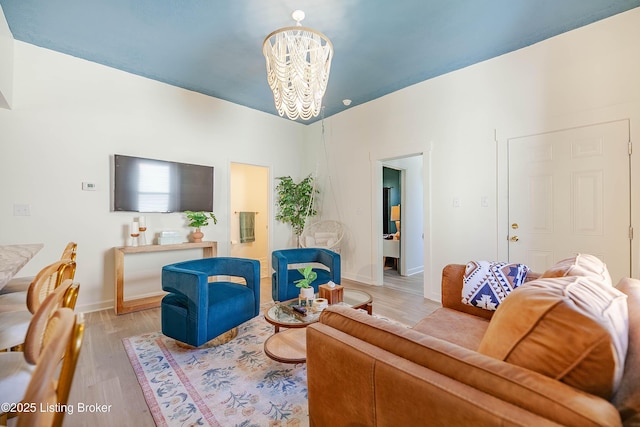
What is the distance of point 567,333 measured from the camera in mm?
709

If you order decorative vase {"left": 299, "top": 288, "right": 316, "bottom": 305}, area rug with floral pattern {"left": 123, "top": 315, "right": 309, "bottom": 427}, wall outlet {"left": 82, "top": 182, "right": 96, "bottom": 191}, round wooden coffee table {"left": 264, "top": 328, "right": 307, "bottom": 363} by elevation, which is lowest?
area rug with floral pattern {"left": 123, "top": 315, "right": 309, "bottom": 427}

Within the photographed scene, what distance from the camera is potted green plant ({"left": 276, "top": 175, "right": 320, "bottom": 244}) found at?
202 inches

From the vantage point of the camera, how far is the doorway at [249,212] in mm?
5586

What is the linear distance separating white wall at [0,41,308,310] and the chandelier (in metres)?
2.21

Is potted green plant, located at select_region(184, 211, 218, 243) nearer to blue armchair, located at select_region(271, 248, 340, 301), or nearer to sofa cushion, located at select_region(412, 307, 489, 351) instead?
blue armchair, located at select_region(271, 248, 340, 301)

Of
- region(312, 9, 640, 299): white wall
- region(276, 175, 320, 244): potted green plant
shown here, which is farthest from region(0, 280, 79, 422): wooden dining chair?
region(276, 175, 320, 244): potted green plant

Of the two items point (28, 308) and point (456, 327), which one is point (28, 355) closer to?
point (28, 308)

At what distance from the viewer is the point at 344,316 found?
3.79ft

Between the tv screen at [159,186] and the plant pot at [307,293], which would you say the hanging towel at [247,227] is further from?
the plant pot at [307,293]

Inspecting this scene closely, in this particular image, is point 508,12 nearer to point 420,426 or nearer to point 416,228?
point 420,426

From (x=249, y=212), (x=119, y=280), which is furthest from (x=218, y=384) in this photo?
(x=249, y=212)

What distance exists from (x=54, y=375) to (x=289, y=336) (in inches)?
60.7

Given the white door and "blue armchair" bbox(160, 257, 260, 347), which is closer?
"blue armchair" bbox(160, 257, 260, 347)

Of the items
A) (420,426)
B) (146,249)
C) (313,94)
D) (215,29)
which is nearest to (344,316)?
(420,426)
